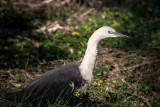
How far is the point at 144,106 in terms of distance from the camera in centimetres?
423

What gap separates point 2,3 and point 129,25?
13.5 feet

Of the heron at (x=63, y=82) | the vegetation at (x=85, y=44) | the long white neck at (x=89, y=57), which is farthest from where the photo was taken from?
the vegetation at (x=85, y=44)

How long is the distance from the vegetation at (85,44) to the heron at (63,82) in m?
0.46

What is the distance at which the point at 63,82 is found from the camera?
3.87 meters

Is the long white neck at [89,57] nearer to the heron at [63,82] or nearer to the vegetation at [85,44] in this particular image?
the heron at [63,82]

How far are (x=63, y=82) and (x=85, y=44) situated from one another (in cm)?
230

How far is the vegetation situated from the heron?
1.50ft

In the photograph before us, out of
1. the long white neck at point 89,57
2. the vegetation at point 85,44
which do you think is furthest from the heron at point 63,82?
the vegetation at point 85,44

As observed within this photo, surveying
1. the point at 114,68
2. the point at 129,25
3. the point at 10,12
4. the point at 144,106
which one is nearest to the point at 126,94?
the point at 144,106

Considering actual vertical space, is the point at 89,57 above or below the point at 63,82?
above

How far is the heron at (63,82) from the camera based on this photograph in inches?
149

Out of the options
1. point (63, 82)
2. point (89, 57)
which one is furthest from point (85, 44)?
point (63, 82)

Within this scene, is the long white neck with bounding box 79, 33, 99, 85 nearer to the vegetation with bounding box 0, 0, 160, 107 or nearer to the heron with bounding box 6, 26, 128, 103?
the heron with bounding box 6, 26, 128, 103

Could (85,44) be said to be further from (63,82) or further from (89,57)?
(63,82)
